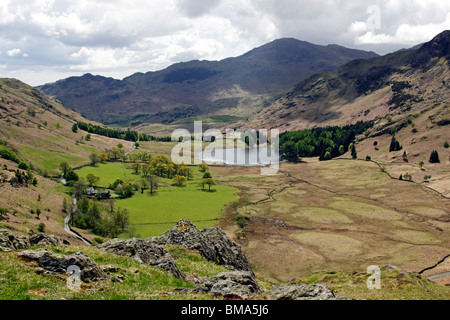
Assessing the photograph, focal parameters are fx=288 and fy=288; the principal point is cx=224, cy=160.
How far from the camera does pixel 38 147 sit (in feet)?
627

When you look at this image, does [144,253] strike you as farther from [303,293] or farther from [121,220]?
[121,220]

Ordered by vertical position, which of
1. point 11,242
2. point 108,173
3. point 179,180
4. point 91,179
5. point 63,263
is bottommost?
point 179,180

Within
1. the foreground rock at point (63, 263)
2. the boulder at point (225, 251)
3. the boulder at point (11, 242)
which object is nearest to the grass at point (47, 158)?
the boulder at point (225, 251)

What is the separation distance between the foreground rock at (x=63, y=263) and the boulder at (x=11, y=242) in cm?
521

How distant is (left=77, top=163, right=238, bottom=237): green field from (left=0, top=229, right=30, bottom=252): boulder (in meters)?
65.1

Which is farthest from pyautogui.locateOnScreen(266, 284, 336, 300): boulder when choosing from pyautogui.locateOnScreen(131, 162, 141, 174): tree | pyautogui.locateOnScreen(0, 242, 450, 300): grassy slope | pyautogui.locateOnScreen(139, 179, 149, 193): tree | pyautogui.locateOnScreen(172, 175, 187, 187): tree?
pyautogui.locateOnScreen(131, 162, 141, 174): tree

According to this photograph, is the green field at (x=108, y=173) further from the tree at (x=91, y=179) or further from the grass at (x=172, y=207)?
the grass at (x=172, y=207)

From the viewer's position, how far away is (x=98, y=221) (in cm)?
10138

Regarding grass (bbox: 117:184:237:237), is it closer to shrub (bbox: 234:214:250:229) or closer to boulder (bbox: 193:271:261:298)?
shrub (bbox: 234:214:250:229)

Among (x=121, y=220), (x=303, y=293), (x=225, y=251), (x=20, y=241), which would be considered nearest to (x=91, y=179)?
(x=121, y=220)

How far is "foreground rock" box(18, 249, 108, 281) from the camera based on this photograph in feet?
71.9

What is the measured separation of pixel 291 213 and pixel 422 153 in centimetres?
12174

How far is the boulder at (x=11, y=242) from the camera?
2704cm

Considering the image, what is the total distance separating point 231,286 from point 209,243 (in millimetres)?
21358
